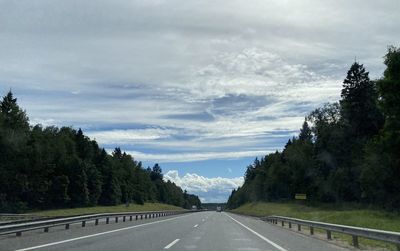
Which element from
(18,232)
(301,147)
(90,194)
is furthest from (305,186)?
(18,232)

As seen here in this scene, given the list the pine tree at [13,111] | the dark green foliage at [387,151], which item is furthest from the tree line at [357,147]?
the pine tree at [13,111]

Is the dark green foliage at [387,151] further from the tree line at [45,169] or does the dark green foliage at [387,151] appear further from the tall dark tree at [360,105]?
the tree line at [45,169]

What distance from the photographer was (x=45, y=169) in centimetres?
9469

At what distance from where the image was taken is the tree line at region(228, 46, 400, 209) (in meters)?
55.1

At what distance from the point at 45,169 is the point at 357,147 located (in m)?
55.0

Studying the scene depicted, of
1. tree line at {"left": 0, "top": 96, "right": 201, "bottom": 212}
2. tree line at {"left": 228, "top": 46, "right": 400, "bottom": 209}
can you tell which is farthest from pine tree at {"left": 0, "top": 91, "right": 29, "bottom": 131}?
tree line at {"left": 228, "top": 46, "right": 400, "bottom": 209}

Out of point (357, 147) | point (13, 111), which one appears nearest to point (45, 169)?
point (13, 111)

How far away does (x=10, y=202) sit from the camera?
269 ft

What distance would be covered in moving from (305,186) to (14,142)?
2641 inches

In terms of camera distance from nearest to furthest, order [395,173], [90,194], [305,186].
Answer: [395,173]
[90,194]
[305,186]

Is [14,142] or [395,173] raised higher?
[14,142]

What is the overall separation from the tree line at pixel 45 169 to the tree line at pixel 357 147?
4569 centimetres

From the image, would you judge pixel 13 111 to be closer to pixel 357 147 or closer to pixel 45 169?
pixel 45 169

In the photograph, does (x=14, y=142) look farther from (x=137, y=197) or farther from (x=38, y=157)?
(x=137, y=197)
